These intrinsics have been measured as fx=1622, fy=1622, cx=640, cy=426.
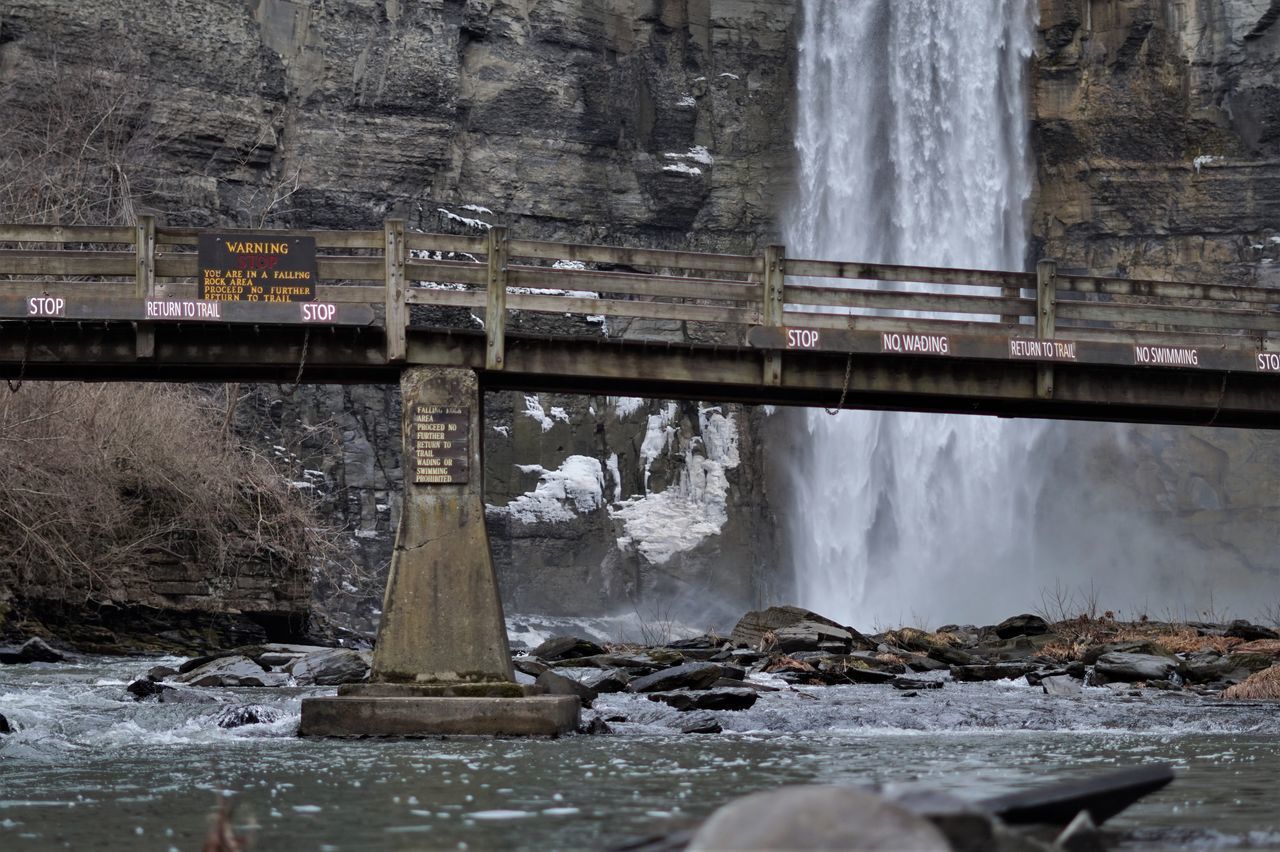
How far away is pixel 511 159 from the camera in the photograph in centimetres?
5291

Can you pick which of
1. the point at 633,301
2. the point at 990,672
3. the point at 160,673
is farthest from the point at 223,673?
the point at 990,672

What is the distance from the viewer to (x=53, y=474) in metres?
28.6

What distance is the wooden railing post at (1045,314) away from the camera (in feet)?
55.8

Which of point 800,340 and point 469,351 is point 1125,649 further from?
point 469,351

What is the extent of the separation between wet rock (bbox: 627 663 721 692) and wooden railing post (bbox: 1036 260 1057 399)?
5058 mm

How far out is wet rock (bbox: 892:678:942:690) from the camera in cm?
1952

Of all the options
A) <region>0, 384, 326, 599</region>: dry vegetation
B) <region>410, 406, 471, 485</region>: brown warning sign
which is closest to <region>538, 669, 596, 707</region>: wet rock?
Answer: <region>410, 406, 471, 485</region>: brown warning sign

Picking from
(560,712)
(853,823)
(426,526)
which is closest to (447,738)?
(560,712)

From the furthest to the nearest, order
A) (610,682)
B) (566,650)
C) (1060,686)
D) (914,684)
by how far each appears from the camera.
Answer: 1. (566,650)
2. (914,684)
3. (610,682)
4. (1060,686)

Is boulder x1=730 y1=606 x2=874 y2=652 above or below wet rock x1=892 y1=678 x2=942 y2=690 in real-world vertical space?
below

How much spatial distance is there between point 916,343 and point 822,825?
1142 centimetres

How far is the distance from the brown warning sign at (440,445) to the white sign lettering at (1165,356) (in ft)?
23.2

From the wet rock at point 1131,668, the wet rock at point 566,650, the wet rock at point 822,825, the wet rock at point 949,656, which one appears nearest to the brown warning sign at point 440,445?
the wet rock at point 1131,668

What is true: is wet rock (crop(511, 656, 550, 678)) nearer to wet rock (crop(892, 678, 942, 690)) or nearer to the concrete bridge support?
wet rock (crop(892, 678, 942, 690))
